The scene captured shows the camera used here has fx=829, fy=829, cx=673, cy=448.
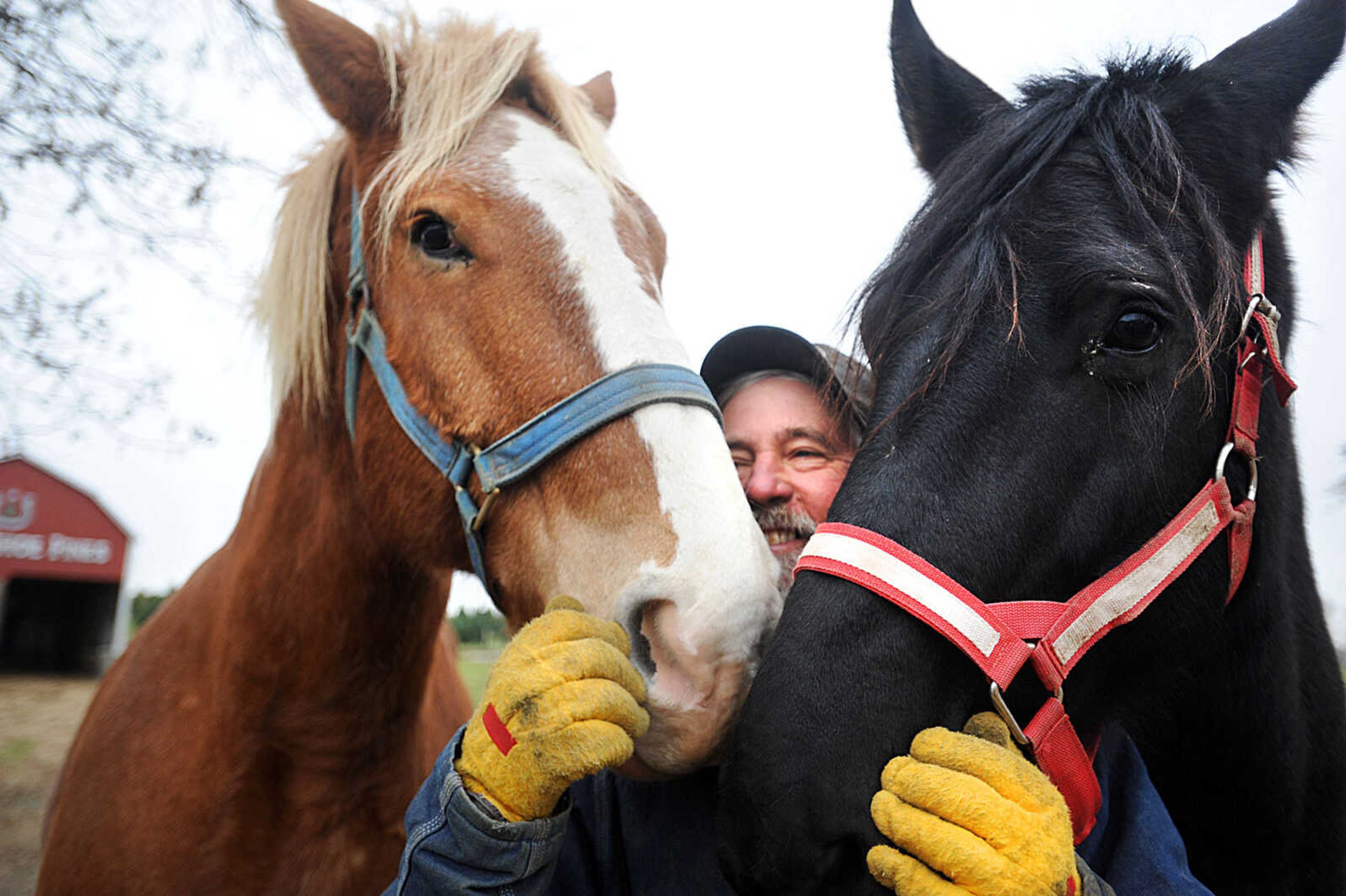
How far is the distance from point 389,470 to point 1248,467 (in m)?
1.89

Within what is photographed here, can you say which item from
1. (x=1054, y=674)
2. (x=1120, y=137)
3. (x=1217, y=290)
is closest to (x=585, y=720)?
(x=1054, y=674)

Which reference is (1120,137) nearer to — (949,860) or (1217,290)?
(1217,290)

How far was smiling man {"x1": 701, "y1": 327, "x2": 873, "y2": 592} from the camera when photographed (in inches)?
84.6

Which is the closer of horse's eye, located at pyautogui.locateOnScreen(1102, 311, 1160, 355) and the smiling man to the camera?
horse's eye, located at pyautogui.locateOnScreen(1102, 311, 1160, 355)

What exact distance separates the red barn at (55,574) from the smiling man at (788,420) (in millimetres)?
15696

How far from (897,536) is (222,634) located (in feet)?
6.35

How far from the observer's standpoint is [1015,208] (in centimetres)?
164

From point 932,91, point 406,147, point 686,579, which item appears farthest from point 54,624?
point 932,91

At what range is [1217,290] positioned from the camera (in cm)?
156

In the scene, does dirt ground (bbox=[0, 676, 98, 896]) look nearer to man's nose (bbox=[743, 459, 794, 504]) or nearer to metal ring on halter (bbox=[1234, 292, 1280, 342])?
man's nose (bbox=[743, 459, 794, 504])

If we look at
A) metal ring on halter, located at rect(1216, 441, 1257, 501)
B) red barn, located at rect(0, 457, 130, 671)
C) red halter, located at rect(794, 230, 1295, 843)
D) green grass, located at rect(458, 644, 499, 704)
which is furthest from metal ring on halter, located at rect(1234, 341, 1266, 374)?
red barn, located at rect(0, 457, 130, 671)

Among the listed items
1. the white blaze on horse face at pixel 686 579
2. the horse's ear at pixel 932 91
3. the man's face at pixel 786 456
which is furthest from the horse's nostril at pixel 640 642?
the horse's ear at pixel 932 91

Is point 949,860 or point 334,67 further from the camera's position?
point 334,67

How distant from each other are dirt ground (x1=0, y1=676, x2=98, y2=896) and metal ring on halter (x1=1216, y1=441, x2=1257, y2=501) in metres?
3.42
